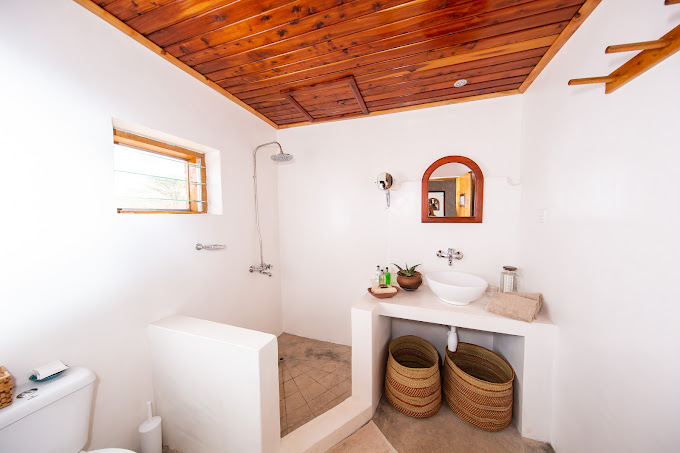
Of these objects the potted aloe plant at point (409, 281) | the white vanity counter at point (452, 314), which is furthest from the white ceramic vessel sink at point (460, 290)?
the potted aloe plant at point (409, 281)

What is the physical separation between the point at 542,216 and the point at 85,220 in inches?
101

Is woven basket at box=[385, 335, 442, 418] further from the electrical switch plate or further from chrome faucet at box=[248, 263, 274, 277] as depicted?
chrome faucet at box=[248, 263, 274, 277]

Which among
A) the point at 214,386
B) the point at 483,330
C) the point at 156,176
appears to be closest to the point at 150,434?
the point at 214,386

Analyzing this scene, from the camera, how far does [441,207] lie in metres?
1.96

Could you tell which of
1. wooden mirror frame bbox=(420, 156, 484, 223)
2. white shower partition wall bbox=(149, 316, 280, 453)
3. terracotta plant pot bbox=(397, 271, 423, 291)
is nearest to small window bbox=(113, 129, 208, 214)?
white shower partition wall bbox=(149, 316, 280, 453)

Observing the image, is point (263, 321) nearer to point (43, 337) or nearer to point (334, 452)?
point (334, 452)

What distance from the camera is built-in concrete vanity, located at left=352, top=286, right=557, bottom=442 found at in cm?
131

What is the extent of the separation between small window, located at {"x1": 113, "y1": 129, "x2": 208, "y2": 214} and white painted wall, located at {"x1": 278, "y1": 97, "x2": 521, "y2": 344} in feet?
2.90

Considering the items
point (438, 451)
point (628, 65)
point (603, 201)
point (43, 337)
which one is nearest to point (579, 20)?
point (628, 65)

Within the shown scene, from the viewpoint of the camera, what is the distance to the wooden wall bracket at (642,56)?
0.64 metres

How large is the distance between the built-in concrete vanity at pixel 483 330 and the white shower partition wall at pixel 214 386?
62 centimetres

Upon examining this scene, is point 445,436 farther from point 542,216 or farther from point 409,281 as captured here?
point 542,216

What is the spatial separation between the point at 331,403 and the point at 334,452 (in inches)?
13.3

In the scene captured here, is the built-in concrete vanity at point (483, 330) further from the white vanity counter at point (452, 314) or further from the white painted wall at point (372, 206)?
the white painted wall at point (372, 206)
